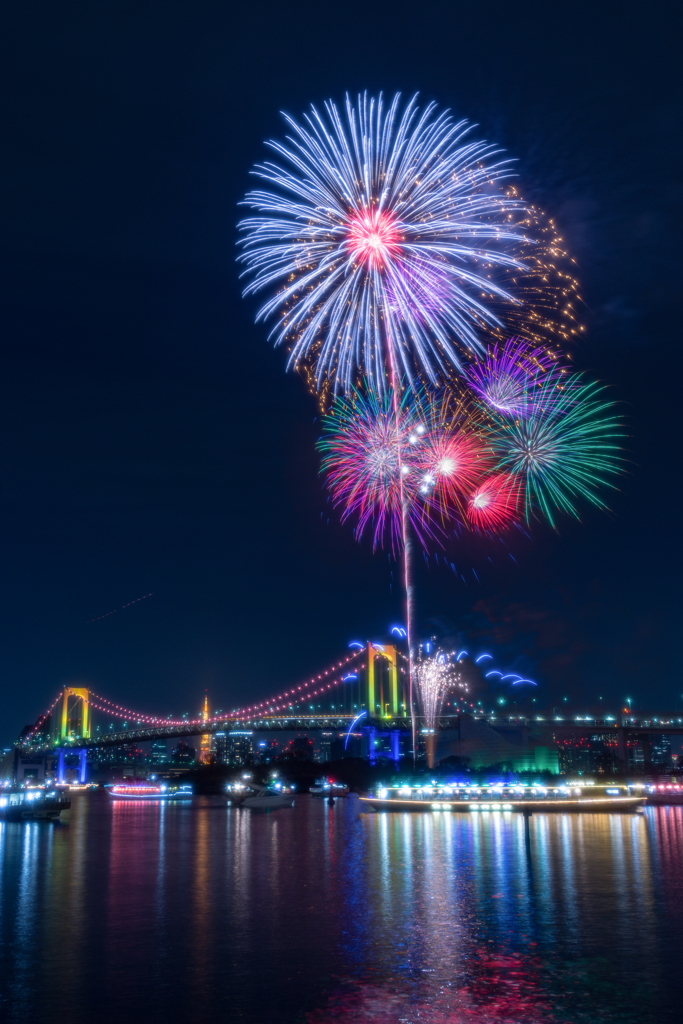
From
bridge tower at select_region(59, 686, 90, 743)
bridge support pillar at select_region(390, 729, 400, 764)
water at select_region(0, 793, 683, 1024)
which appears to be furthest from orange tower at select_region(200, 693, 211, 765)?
water at select_region(0, 793, 683, 1024)

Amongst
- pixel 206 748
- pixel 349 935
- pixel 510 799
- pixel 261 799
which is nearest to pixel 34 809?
pixel 261 799

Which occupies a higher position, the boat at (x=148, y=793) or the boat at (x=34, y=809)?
the boat at (x=34, y=809)

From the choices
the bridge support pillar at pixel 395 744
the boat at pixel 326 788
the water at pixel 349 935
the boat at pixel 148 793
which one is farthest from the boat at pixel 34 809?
the boat at pixel 148 793

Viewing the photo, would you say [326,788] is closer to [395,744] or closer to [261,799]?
[395,744]

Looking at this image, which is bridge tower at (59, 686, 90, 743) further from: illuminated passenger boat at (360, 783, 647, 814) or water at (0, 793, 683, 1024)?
water at (0, 793, 683, 1024)

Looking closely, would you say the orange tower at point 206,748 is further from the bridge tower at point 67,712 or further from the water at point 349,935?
the water at point 349,935

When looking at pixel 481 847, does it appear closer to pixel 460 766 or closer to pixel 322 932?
pixel 322 932
